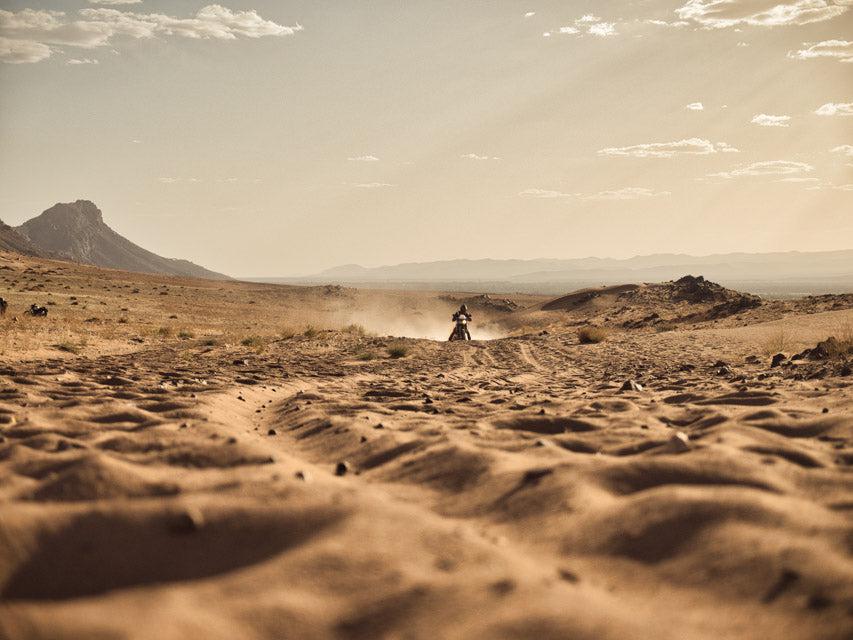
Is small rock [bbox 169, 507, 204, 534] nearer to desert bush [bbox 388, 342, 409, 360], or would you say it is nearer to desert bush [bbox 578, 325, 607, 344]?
desert bush [bbox 388, 342, 409, 360]

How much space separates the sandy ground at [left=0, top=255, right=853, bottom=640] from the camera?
5.86ft

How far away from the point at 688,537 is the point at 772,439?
1629mm

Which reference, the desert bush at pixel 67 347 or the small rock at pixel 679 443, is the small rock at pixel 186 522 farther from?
the desert bush at pixel 67 347

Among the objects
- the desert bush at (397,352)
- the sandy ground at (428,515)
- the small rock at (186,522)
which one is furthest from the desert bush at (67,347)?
the small rock at (186,522)

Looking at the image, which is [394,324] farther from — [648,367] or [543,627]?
[543,627]

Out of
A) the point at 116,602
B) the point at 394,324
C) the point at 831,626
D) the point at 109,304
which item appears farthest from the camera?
the point at 394,324

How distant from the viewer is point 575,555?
2.19 meters

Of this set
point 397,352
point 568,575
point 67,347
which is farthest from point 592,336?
point 568,575

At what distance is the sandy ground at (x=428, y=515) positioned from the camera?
5.86 feet

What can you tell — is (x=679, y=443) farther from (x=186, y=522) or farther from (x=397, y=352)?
(x=397, y=352)

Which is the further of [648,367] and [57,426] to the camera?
[648,367]

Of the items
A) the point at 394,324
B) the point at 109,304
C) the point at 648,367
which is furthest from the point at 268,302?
the point at 648,367

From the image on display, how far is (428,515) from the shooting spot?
263 cm

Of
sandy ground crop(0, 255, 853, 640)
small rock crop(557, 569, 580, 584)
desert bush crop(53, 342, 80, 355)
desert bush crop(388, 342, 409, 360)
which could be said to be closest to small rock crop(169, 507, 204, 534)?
sandy ground crop(0, 255, 853, 640)
